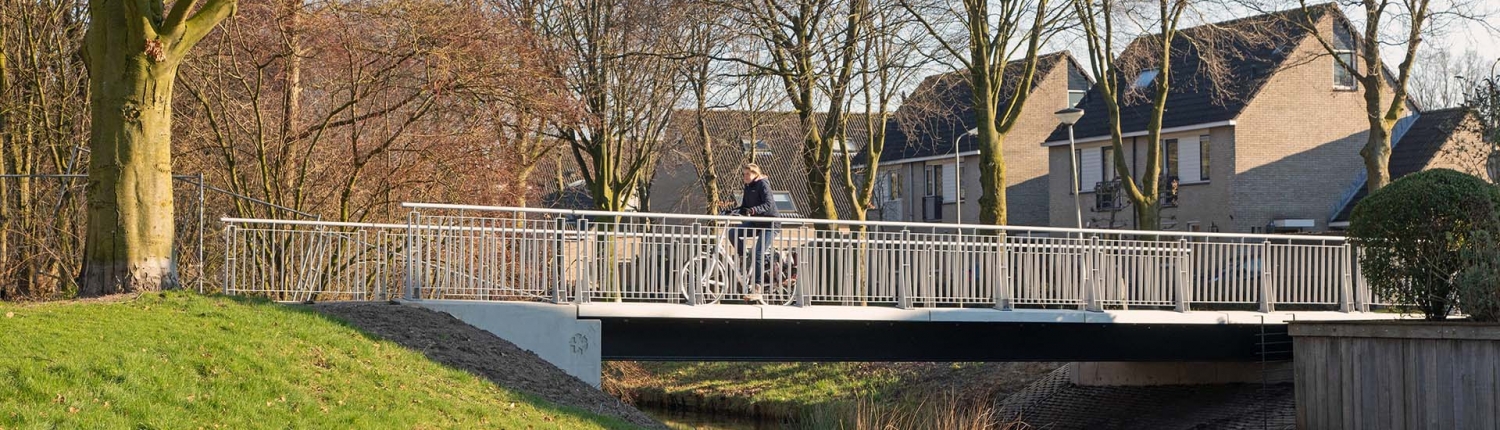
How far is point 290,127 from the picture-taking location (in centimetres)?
2025

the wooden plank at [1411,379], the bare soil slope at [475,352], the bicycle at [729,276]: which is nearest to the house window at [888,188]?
the bicycle at [729,276]

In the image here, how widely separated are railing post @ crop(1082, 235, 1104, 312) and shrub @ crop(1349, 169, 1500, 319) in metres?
2.97

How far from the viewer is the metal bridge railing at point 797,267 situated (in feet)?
49.4

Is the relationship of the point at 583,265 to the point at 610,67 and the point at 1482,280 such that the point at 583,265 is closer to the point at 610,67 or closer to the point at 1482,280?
the point at 1482,280

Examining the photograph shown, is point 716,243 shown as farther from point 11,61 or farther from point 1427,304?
point 11,61

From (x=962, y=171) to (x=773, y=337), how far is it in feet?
121

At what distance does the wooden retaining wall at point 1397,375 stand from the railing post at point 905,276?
180 inches

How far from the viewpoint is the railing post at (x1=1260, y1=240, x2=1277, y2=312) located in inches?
714

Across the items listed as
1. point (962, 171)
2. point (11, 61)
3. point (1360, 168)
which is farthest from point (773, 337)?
point (962, 171)

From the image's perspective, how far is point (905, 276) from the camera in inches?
656

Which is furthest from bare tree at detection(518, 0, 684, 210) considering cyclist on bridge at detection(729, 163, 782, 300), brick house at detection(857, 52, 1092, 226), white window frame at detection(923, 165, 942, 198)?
white window frame at detection(923, 165, 942, 198)

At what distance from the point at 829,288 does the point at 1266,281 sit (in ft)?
18.0

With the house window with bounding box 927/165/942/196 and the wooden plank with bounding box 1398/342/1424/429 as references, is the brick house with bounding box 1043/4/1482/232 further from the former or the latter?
the wooden plank with bounding box 1398/342/1424/429

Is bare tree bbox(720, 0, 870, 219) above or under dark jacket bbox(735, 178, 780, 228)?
above
